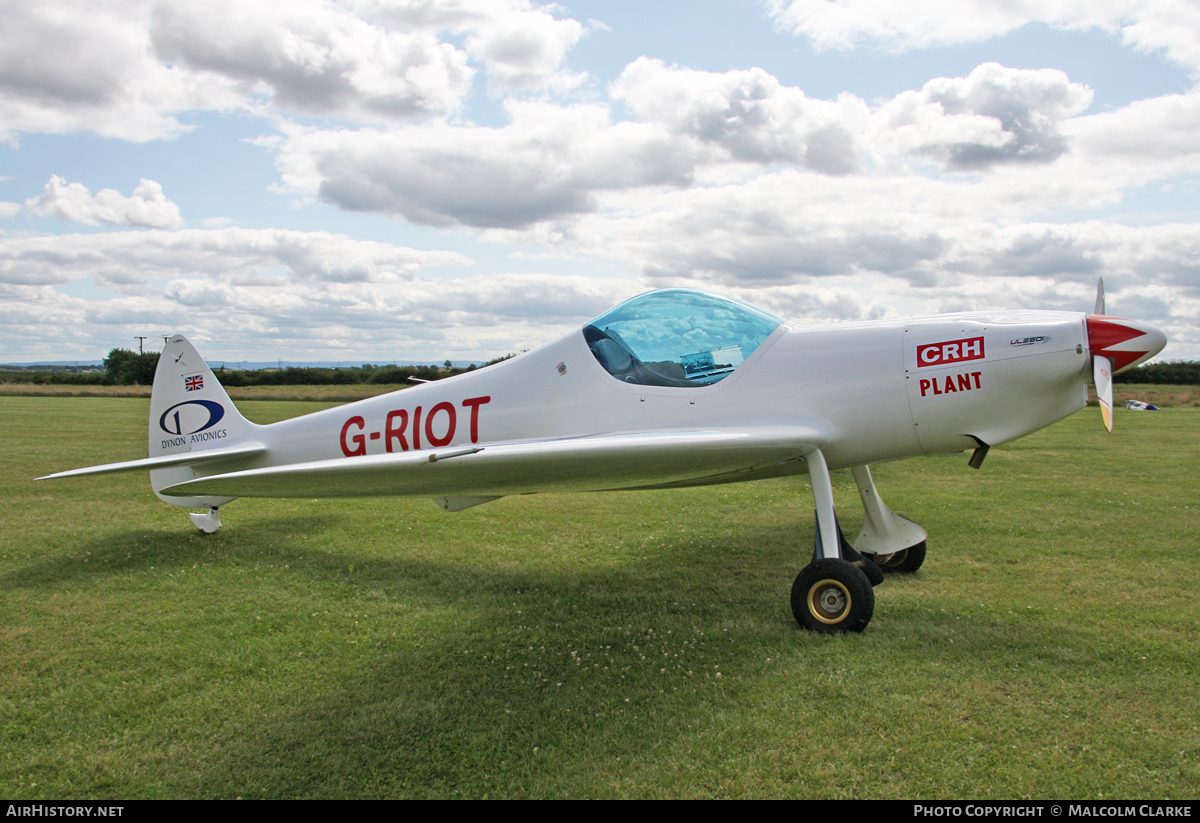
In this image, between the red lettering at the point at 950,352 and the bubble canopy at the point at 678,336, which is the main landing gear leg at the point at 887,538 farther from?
the bubble canopy at the point at 678,336

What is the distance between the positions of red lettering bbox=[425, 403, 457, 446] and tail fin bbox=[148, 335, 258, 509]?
231 cm

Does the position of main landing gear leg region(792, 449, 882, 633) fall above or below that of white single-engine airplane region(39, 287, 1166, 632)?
below

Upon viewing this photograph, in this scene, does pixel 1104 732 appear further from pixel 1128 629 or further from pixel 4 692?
pixel 4 692

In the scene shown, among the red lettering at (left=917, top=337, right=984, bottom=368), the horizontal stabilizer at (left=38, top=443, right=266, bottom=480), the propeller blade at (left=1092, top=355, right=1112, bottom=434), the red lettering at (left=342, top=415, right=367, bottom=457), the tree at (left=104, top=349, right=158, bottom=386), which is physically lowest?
the horizontal stabilizer at (left=38, top=443, right=266, bottom=480)

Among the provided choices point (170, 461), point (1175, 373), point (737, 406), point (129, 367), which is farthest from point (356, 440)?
point (129, 367)

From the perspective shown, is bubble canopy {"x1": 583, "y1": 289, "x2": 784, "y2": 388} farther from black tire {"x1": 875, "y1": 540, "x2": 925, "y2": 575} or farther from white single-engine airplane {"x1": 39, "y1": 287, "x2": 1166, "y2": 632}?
black tire {"x1": 875, "y1": 540, "x2": 925, "y2": 575}

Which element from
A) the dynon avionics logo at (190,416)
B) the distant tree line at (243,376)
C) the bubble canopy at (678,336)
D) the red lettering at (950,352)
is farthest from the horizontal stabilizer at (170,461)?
the distant tree line at (243,376)

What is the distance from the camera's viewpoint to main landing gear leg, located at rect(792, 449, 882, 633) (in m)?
4.24

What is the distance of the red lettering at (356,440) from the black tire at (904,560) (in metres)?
4.41

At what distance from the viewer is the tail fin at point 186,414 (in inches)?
265

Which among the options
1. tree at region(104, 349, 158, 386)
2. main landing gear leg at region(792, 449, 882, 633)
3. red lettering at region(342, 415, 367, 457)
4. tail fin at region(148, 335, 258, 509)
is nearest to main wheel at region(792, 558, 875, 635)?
main landing gear leg at region(792, 449, 882, 633)

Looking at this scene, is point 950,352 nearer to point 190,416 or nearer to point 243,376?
point 190,416

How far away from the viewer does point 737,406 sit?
4.66 m

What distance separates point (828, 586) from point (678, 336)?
6.39ft
